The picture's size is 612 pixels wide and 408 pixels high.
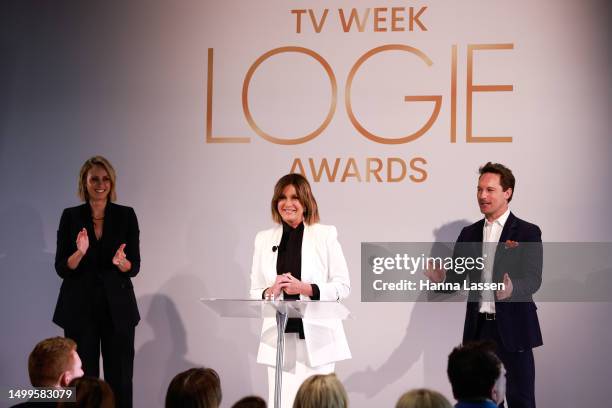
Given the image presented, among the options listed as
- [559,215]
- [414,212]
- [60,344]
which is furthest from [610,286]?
[60,344]

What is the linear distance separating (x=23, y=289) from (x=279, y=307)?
325cm

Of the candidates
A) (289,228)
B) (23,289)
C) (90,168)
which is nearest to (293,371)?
(289,228)

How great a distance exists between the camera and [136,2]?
7.22 m

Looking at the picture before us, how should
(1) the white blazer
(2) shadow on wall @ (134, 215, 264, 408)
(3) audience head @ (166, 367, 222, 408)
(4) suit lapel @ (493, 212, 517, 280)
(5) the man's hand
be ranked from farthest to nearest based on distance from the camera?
(2) shadow on wall @ (134, 215, 264, 408) → (4) suit lapel @ (493, 212, 517, 280) → (5) the man's hand → (1) the white blazer → (3) audience head @ (166, 367, 222, 408)

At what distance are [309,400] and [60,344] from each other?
131cm

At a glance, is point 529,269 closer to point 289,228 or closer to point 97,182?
point 289,228

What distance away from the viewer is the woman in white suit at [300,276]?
5.31 meters

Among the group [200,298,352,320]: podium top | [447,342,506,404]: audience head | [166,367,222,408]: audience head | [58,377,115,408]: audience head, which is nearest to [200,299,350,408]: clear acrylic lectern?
[200,298,352,320]: podium top

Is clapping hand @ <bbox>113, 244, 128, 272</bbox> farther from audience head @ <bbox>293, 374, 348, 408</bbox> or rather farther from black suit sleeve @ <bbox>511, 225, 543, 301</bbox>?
audience head @ <bbox>293, 374, 348, 408</bbox>

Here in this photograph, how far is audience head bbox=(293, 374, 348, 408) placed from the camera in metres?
3.36

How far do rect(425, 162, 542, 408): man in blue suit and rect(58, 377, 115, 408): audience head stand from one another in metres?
2.85

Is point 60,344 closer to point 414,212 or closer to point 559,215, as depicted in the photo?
point 414,212

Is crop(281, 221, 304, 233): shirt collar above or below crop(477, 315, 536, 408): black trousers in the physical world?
above

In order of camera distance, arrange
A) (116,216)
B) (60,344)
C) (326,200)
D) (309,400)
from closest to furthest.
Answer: (309,400) < (60,344) < (116,216) < (326,200)
